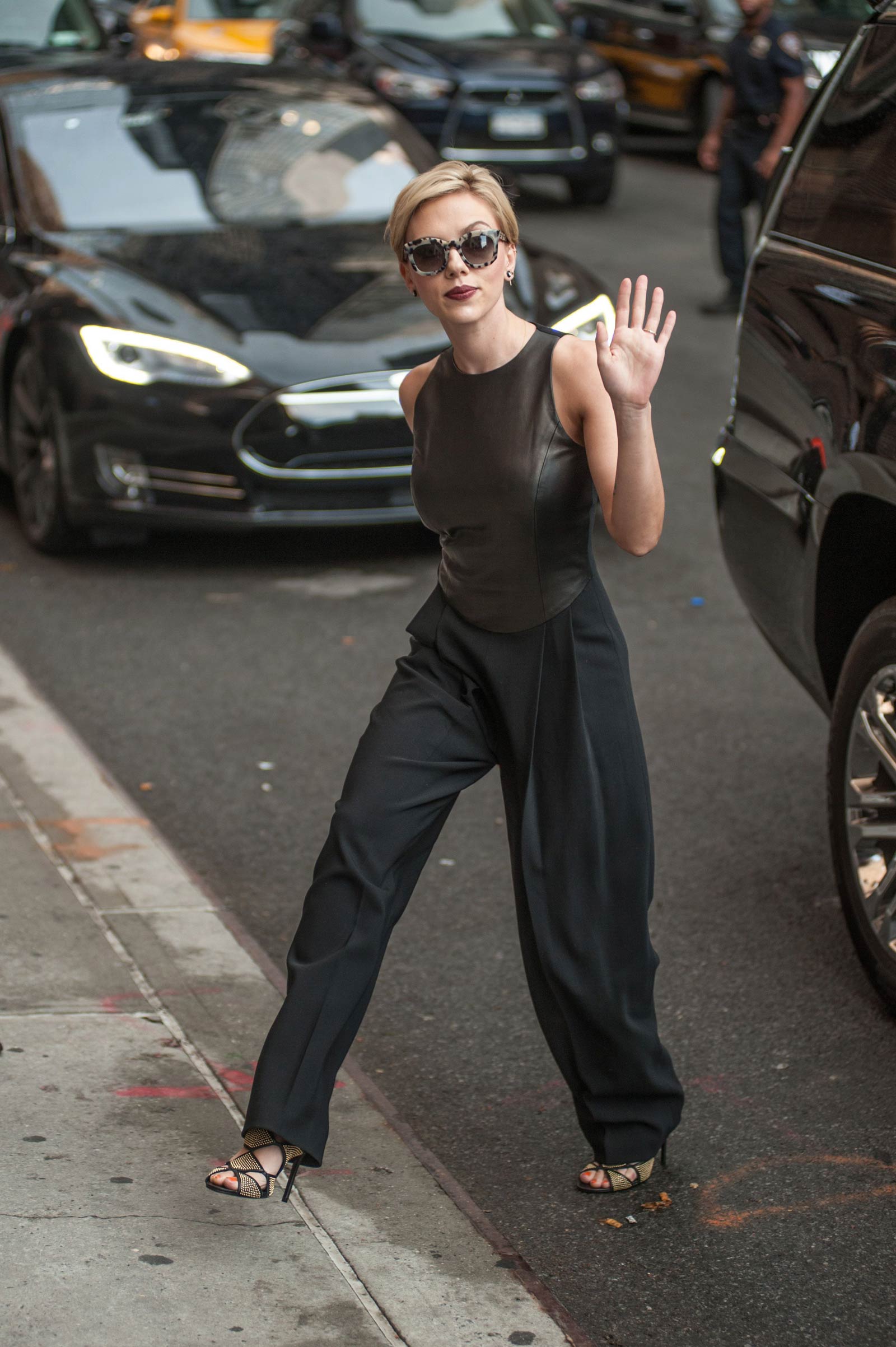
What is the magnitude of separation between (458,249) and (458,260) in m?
0.02

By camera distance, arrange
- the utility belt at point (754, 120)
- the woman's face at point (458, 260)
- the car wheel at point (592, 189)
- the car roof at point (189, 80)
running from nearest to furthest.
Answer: the woman's face at point (458, 260) < the car roof at point (189, 80) < the utility belt at point (754, 120) < the car wheel at point (592, 189)

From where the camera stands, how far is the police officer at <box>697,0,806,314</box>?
36.3ft

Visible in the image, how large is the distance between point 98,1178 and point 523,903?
85 centimetres

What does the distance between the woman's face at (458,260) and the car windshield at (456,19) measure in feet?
42.5

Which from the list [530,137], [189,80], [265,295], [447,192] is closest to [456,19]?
[530,137]

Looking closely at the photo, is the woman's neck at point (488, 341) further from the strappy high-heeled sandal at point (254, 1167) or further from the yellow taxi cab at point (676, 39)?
the yellow taxi cab at point (676, 39)

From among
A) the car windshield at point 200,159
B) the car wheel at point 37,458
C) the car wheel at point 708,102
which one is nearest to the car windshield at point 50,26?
the car windshield at point 200,159

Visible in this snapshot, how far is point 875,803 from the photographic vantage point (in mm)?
3875

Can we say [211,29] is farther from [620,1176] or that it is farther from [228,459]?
[620,1176]

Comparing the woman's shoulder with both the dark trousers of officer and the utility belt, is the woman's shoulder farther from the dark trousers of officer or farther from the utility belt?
the utility belt

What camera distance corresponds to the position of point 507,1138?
11.4 feet

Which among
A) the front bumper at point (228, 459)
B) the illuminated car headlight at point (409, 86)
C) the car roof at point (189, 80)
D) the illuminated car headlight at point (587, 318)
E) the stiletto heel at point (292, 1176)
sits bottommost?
the illuminated car headlight at point (409, 86)

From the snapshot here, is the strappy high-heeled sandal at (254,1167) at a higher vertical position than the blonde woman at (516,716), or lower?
lower

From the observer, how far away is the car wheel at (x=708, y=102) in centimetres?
1786
